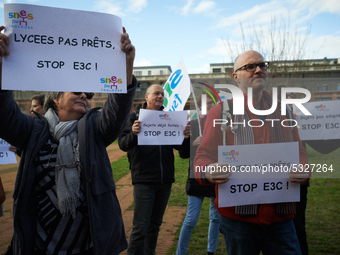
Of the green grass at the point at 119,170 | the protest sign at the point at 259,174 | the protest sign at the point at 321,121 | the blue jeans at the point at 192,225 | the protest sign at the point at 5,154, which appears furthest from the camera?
the green grass at the point at 119,170

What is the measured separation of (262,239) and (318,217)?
13.5 feet

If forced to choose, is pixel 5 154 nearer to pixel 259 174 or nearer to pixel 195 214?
pixel 195 214

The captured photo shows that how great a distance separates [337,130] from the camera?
2.75 metres

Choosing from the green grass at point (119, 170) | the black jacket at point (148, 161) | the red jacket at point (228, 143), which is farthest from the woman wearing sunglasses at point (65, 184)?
the green grass at point (119, 170)

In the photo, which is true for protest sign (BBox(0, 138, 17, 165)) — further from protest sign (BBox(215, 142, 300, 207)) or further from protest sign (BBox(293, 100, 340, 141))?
protest sign (BBox(293, 100, 340, 141))

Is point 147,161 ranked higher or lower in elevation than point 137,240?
higher

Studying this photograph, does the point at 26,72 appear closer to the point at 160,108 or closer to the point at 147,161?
the point at 147,161

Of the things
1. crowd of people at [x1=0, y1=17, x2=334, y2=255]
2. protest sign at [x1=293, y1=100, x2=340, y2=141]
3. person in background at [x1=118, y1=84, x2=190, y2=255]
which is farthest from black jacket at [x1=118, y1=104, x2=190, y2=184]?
protest sign at [x1=293, y1=100, x2=340, y2=141]

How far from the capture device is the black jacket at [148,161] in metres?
3.42

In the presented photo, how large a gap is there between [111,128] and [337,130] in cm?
204

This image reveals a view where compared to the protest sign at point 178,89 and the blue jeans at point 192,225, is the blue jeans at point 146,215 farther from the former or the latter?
the protest sign at point 178,89

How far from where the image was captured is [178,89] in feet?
13.7

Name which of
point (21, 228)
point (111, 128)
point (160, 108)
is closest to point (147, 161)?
point (160, 108)

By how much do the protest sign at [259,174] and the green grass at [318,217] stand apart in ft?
1.32
